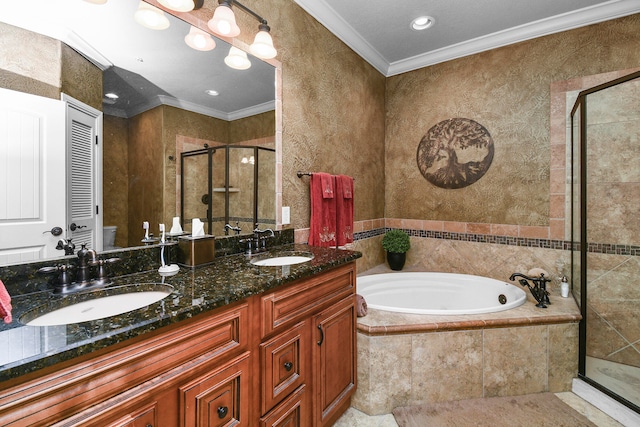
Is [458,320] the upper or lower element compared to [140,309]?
lower

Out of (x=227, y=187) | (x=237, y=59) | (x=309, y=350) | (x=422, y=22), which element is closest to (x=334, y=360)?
(x=309, y=350)

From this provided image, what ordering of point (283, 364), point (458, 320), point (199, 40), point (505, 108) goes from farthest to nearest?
1. point (505, 108)
2. point (458, 320)
3. point (199, 40)
4. point (283, 364)

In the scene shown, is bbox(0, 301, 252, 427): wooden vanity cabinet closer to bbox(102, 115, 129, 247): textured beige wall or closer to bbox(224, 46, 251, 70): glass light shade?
bbox(102, 115, 129, 247): textured beige wall

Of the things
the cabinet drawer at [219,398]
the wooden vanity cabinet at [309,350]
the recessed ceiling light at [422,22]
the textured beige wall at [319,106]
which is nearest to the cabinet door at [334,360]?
the wooden vanity cabinet at [309,350]

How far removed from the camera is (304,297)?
4.47 ft

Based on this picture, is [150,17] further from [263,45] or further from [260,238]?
[260,238]

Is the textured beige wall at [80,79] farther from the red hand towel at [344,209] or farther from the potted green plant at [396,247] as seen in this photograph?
the potted green plant at [396,247]

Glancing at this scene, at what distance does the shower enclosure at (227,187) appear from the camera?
5.13 ft

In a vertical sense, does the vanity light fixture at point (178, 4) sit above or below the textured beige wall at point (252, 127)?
above

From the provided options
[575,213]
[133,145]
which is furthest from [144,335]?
[575,213]

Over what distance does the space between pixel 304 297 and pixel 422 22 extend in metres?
2.43

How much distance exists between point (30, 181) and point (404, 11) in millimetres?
2553

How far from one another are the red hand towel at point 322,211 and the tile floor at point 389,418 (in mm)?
1069

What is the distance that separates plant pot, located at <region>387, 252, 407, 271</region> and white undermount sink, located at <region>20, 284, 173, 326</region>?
91.3 inches
